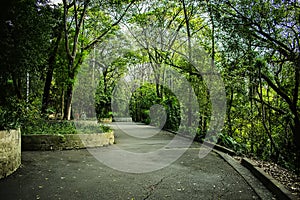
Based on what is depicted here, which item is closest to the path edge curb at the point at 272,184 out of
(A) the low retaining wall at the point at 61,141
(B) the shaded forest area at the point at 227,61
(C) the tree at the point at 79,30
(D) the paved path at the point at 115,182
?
(D) the paved path at the point at 115,182

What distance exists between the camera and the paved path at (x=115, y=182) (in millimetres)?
4668

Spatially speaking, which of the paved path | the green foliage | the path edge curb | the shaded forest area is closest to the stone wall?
the paved path

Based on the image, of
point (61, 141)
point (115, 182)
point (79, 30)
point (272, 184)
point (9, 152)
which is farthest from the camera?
point (79, 30)

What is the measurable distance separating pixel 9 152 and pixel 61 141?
367 cm

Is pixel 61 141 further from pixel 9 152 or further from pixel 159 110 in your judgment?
pixel 159 110

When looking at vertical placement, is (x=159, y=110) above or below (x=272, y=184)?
above

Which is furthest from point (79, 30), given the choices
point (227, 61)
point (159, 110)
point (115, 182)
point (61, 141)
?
point (115, 182)

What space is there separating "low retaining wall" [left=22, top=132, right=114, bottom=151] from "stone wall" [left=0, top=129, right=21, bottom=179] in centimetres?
281

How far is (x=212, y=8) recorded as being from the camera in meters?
10.3

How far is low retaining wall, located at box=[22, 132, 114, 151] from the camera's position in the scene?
9047mm

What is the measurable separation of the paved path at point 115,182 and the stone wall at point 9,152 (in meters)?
0.18

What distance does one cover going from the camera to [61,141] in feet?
30.9

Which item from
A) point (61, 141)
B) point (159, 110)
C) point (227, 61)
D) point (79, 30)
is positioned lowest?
point (61, 141)

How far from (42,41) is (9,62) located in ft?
5.97
